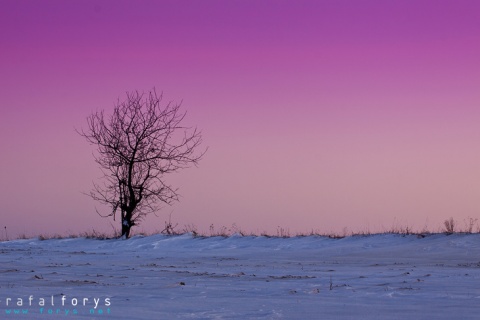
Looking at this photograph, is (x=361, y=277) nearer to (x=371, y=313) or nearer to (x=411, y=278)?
(x=411, y=278)

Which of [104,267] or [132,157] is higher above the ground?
[132,157]

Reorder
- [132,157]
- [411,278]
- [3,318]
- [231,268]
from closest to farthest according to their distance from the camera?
[3,318], [411,278], [231,268], [132,157]

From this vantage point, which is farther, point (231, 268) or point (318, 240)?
point (318, 240)

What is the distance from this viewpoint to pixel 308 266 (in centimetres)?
1510

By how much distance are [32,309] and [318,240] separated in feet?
53.7

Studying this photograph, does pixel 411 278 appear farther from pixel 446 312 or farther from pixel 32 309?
pixel 32 309

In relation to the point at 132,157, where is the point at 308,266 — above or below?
below

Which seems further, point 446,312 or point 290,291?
point 290,291

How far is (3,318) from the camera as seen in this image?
6.94 metres

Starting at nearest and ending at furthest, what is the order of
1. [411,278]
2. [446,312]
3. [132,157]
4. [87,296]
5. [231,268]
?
1. [446,312]
2. [87,296]
3. [411,278]
4. [231,268]
5. [132,157]

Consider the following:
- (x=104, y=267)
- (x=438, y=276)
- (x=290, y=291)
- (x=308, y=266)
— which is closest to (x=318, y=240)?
(x=308, y=266)

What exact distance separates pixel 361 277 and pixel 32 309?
5.53 metres

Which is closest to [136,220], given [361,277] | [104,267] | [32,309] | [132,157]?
[132,157]

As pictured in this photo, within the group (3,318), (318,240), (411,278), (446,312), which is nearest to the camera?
(3,318)
